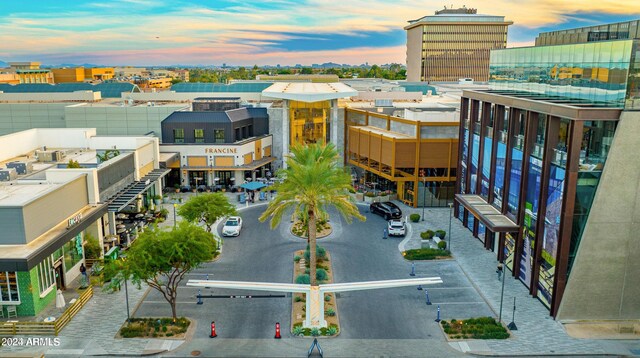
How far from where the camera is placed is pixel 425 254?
42688 millimetres

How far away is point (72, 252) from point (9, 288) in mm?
6233

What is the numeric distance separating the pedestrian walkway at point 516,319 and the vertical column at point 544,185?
211 centimetres

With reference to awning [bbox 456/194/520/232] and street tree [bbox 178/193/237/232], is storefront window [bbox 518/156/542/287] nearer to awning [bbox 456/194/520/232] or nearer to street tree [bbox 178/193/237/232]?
awning [bbox 456/194/520/232]

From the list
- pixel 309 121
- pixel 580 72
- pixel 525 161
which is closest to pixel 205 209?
pixel 525 161

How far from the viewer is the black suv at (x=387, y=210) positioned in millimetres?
53812

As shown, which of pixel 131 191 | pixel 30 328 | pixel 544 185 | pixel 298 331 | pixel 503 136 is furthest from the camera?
pixel 131 191

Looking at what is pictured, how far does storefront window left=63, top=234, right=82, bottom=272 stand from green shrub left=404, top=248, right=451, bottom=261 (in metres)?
25.5

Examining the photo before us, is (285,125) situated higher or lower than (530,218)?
higher

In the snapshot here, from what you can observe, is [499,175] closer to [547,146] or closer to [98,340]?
[547,146]

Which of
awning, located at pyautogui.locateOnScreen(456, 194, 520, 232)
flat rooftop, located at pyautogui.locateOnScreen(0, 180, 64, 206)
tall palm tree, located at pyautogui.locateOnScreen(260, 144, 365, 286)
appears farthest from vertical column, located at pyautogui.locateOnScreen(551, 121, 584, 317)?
flat rooftop, located at pyautogui.locateOnScreen(0, 180, 64, 206)

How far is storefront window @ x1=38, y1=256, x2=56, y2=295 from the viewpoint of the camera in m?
32.9

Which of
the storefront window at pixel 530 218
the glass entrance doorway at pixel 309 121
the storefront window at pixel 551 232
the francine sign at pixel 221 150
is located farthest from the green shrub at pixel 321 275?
the glass entrance doorway at pixel 309 121

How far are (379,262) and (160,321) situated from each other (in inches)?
711

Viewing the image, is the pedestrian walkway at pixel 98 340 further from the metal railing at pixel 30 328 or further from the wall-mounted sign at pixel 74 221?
the wall-mounted sign at pixel 74 221
